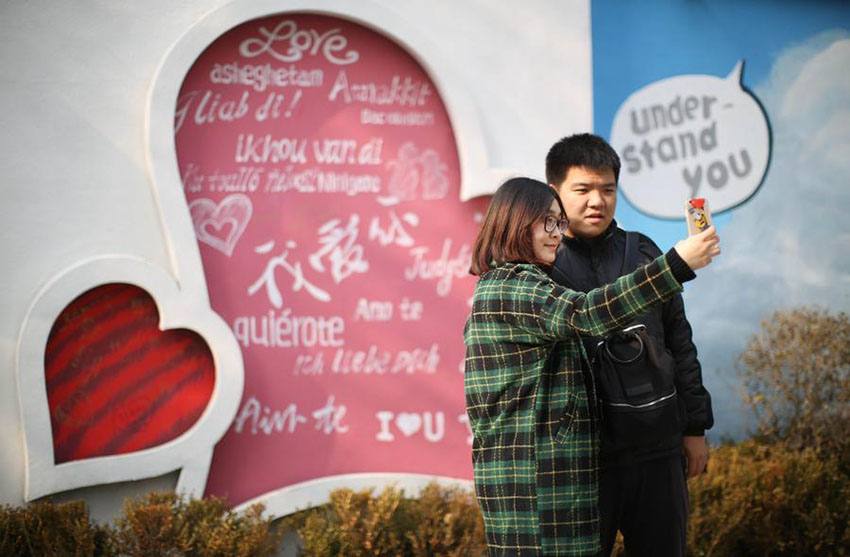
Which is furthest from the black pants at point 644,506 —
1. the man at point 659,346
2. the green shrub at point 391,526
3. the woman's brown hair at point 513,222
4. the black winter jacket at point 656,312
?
the green shrub at point 391,526

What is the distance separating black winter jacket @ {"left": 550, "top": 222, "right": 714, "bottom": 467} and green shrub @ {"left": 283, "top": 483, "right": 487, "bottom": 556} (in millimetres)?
1253

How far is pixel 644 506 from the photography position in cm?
231

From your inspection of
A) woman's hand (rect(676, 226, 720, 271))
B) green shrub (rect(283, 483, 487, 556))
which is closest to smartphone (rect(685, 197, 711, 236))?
woman's hand (rect(676, 226, 720, 271))

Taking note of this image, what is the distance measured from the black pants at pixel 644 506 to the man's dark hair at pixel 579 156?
35.3 inches

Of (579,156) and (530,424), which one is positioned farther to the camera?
(579,156)

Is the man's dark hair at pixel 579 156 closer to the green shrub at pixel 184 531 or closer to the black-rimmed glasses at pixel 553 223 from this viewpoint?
the black-rimmed glasses at pixel 553 223

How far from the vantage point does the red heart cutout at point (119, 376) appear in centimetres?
356

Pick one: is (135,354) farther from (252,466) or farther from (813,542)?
(813,542)

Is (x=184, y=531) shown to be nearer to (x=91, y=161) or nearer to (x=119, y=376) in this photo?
(x=119, y=376)

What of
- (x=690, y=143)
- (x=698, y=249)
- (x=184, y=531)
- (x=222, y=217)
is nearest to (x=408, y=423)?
(x=184, y=531)

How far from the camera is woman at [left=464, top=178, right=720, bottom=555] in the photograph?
76.9 inches

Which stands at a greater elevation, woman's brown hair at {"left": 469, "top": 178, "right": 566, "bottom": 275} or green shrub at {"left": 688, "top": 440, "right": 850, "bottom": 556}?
woman's brown hair at {"left": 469, "top": 178, "right": 566, "bottom": 275}

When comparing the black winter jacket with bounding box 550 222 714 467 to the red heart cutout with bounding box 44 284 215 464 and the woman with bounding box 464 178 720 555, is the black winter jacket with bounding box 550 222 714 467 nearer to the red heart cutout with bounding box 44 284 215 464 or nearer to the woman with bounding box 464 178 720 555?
the woman with bounding box 464 178 720 555

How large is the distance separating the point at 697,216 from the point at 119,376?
2638 mm
